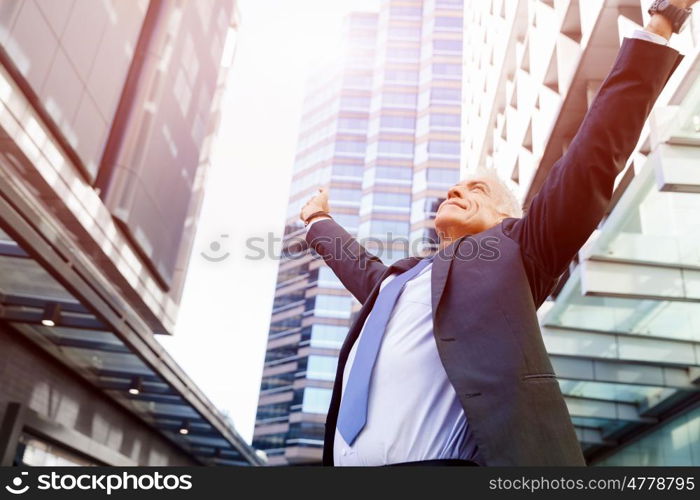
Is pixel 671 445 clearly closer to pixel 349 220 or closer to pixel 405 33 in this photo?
pixel 349 220

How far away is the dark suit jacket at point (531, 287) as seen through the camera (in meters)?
1.60

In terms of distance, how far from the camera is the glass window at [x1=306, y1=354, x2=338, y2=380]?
6700cm

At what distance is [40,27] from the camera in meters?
11.5

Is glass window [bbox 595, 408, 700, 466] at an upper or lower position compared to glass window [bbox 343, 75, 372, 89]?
lower

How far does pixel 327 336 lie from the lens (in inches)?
2689

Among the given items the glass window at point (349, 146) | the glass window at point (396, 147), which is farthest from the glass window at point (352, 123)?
the glass window at point (396, 147)

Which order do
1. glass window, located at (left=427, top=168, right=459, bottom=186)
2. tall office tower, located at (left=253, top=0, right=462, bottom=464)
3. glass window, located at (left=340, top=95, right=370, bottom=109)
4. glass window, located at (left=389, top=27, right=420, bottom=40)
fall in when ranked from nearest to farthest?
tall office tower, located at (left=253, top=0, right=462, bottom=464), glass window, located at (left=427, top=168, right=459, bottom=186), glass window, located at (left=389, top=27, right=420, bottom=40), glass window, located at (left=340, top=95, right=370, bottom=109)

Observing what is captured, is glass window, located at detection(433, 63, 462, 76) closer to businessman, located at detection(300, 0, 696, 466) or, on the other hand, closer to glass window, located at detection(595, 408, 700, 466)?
glass window, located at detection(595, 408, 700, 466)

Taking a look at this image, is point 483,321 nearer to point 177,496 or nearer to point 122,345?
point 177,496

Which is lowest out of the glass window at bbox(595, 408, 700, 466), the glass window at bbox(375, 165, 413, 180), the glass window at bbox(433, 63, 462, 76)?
the glass window at bbox(595, 408, 700, 466)

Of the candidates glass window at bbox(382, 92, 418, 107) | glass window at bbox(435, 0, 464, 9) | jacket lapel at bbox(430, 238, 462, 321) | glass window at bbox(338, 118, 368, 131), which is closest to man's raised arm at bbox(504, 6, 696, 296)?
jacket lapel at bbox(430, 238, 462, 321)

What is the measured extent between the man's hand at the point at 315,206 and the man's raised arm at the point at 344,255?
0.04ft

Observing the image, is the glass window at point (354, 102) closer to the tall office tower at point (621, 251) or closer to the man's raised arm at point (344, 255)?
the tall office tower at point (621, 251)

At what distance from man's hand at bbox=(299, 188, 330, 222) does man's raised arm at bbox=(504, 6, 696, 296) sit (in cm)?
151
